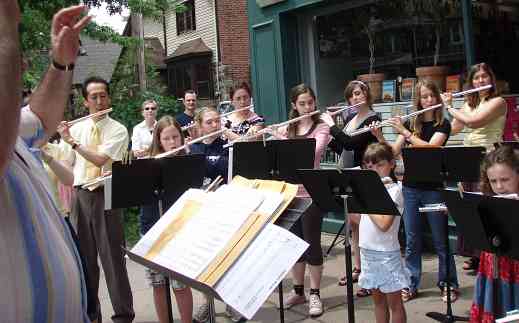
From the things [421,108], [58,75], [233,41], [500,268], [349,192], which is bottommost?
[500,268]

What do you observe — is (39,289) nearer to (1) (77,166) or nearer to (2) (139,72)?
(1) (77,166)

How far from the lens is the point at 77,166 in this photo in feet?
15.2

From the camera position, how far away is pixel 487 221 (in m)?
2.60

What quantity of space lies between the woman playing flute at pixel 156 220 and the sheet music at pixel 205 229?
5.80 ft

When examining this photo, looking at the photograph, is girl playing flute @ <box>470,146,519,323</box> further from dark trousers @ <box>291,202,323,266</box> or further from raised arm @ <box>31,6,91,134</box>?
raised arm @ <box>31,6,91,134</box>

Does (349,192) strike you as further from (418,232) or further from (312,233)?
(418,232)

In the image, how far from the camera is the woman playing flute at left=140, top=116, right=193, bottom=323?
13.7 ft

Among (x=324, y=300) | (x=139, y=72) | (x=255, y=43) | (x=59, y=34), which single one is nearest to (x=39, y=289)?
(x=59, y=34)

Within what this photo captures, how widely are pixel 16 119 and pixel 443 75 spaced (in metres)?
5.70

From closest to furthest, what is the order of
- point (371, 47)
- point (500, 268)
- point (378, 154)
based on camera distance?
point (500, 268), point (378, 154), point (371, 47)

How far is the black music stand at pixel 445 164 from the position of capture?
3.87 metres

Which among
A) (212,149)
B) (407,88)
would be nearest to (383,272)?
(212,149)

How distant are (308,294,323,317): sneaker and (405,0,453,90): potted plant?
2.84 m

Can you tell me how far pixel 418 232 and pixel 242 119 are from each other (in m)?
1.97
